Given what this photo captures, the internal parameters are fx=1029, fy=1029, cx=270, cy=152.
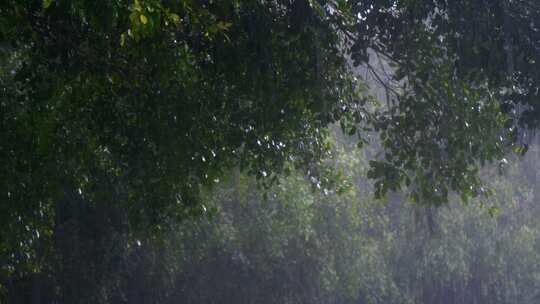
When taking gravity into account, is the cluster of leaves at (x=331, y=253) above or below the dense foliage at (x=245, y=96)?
above

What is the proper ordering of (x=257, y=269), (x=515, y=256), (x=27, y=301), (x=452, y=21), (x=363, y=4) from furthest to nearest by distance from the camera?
1. (x=515, y=256)
2. (x=257, y=269)
3. (x=27, y=301)
4. (x=363, y=4)
5. (x=452, y=21)

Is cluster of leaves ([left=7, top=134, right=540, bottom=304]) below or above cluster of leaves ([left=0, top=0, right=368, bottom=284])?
above

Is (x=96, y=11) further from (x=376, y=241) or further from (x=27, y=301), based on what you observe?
(x=376, y=241)

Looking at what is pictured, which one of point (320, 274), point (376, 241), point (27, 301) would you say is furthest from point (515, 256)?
point (27, 301)

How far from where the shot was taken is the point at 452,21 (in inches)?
316

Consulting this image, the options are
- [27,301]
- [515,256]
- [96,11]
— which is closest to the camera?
[96,11]

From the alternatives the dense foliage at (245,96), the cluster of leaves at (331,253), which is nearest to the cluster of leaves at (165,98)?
the dense foliage at (245,96)

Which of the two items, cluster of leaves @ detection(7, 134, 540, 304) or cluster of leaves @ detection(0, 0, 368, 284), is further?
cluster of leaves @ detection(7, 134, 540, 304)

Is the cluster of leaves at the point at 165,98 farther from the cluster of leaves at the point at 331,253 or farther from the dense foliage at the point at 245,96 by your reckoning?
the cluster of leaves at the point at 331,253

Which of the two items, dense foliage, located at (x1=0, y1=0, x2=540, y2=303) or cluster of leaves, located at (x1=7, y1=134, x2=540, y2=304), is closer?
dense foliage, located at (x1=0, y1=0, x2=540, y2=303)

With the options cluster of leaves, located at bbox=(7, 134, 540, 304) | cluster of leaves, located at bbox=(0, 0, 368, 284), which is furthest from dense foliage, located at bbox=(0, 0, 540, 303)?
cluster of leaves, located at bbox=(7, 134, 540, 304)

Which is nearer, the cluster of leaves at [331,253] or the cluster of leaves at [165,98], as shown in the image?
the cluster of leaves at [165,98]

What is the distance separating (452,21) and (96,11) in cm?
330

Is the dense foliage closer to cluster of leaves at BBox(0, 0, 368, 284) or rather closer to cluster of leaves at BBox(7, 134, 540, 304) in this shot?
cluster of leaves at BBox(0, 0, 368, 284)
